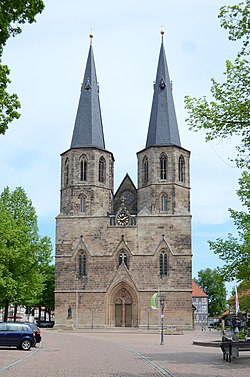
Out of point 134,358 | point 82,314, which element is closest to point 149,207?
point 82,314

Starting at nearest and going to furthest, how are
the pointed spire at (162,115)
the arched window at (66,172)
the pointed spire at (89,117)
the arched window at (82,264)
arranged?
the arched window at (82,264) → the pointed spire at (162,115) → the arched window at (66,172) → the pointed spire at (89,117)

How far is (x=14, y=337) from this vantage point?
26172 mm

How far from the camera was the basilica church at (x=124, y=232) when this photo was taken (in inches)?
2250

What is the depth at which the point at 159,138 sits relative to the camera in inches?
2424

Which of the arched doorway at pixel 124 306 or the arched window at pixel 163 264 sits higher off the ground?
the arched window at pixel 163 264

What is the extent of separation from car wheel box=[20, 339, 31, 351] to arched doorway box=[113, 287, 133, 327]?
32.1 meters

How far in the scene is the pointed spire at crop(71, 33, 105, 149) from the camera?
6225cm

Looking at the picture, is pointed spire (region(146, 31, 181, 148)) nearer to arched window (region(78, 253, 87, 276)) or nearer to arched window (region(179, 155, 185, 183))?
arched window (region(179, 155, 185, 183))

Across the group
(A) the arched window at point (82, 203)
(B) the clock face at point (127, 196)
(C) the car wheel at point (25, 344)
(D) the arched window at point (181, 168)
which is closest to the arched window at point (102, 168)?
(A) the arched window at point (82, 203)

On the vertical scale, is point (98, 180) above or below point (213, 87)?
above

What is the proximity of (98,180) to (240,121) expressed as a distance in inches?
1696

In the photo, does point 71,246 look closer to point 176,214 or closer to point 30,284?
point 176,214

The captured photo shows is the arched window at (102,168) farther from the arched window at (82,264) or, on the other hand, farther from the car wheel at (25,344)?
the car wheel at (25,344)

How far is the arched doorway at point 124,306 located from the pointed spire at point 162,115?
14931 millimetres
